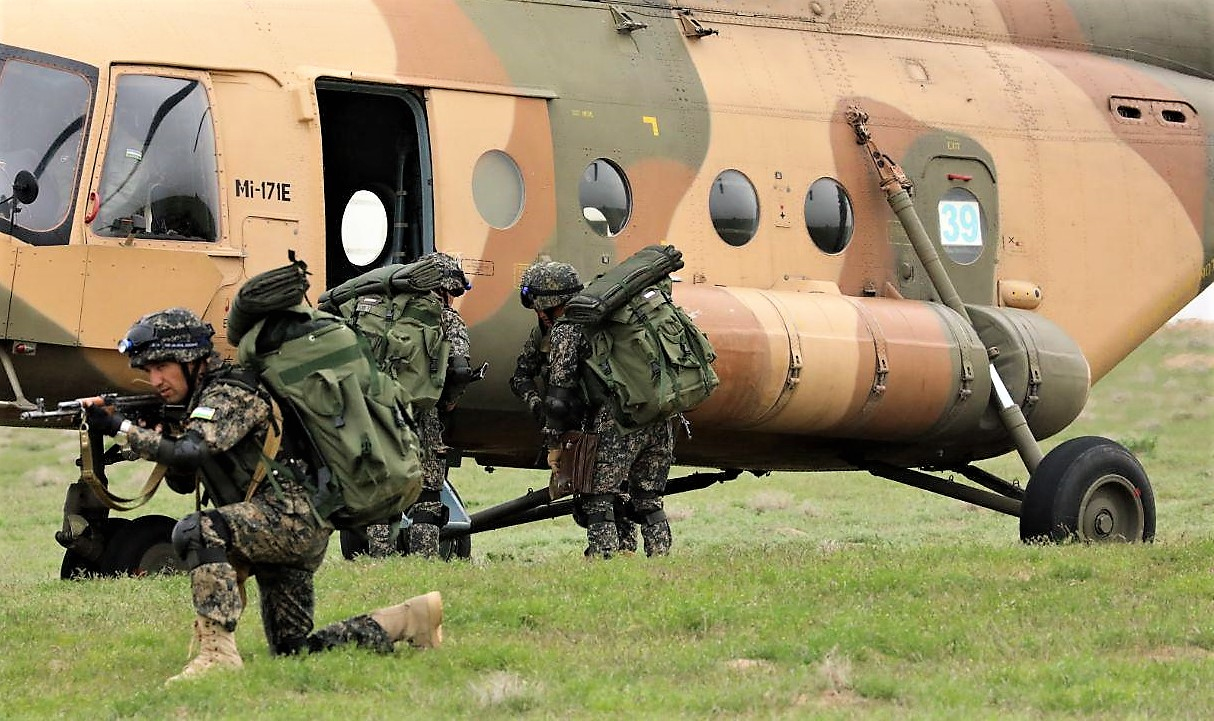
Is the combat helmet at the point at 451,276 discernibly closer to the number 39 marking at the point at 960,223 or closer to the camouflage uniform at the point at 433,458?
the camouflage uniform at the point at 433,458

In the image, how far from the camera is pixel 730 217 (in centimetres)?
1298

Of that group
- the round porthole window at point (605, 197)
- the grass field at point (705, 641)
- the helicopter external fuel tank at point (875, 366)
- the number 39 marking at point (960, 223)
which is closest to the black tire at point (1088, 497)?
the helicopter external fuel tank at point (875, 366)

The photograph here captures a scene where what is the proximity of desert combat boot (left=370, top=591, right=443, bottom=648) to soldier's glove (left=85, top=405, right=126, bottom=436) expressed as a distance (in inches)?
56.4

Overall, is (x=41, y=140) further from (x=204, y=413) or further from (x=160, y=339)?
(x=204, y=413)

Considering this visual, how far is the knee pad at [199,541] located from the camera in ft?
24.7

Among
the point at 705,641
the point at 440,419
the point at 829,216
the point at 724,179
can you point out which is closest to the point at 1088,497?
the point at 829,216

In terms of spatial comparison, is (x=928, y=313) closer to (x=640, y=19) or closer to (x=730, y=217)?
(x=730, y=217)

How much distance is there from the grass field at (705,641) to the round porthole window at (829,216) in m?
2.38

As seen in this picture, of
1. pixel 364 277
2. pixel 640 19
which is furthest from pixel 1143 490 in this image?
pixel 364 277

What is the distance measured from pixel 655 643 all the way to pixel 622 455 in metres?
3.01

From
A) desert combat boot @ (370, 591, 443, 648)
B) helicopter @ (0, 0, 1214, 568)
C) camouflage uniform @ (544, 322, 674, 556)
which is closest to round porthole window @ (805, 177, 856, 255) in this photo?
helicopter @ (0, 0, 1214, 568)

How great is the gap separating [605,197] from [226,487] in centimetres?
510

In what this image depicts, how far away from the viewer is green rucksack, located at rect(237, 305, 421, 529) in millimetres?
7758

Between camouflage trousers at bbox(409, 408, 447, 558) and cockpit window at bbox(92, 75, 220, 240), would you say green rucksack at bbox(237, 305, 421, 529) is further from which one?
camouflage trousers at bbox(409, 408, 447, 558)
